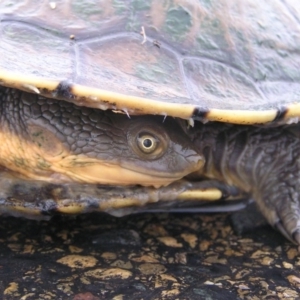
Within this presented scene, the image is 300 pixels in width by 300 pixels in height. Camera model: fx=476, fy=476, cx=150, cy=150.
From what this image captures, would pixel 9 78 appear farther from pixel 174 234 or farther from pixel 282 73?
pixel 282 73

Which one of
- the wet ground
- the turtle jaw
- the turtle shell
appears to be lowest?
the wet ground

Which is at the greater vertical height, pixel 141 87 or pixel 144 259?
pixel 141 87

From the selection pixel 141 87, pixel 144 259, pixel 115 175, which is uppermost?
pixel 141 87

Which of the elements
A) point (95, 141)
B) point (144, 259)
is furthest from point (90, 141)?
point (144, 259)

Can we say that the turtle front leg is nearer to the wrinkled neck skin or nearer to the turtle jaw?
the wrinkled neck skin

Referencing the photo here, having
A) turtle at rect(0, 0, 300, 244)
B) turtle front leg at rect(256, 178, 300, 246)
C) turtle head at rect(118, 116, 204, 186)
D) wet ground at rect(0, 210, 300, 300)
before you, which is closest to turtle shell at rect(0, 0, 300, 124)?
turtle at rect(0, 0, 300, 244)

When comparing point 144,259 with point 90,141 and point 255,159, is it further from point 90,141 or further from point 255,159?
point 255,159

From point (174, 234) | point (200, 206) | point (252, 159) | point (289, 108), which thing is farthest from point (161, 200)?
point (289, 108)
